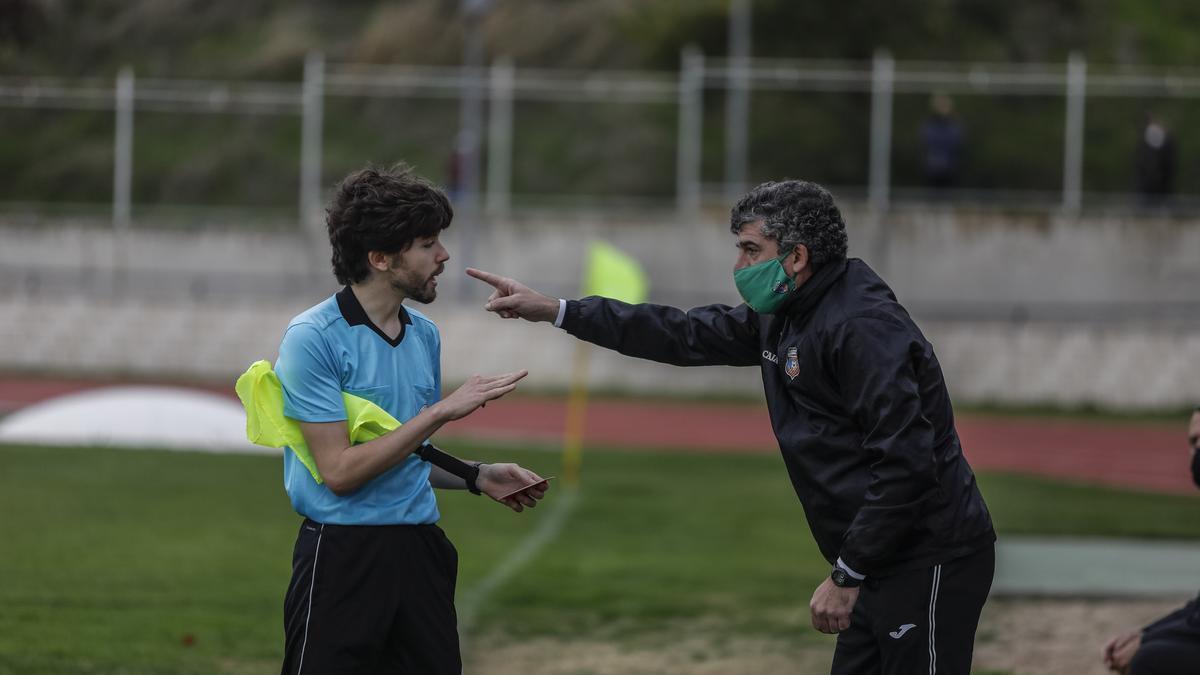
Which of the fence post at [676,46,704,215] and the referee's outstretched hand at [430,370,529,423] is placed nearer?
the referee's outstretched hand at [430,370,529,423]

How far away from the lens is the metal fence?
24.0m

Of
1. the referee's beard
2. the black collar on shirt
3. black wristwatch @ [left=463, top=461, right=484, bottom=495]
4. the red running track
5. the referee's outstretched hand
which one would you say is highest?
the referee's beard

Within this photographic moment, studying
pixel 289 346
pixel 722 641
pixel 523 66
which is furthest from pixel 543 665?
pixel 523 66

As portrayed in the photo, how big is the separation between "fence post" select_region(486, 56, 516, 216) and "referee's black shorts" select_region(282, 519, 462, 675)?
20.9 m

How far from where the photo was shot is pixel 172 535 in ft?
37.4

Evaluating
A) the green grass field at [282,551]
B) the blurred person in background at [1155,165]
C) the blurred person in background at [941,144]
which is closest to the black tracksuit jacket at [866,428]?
the green grass field at [282,551]

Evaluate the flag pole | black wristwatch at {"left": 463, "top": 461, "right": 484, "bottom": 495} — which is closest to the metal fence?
the flag pole

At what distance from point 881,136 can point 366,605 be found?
68.1ft

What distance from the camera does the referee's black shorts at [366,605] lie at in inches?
173

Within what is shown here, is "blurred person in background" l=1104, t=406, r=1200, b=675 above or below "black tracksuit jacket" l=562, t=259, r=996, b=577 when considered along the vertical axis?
below

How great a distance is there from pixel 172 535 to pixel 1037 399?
1546cm

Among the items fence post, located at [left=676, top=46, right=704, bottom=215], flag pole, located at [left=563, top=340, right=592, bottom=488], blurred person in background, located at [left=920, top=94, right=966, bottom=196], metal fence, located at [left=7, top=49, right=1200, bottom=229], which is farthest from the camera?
fence post, located at [left=676, top=46, right=704, bottom=215]

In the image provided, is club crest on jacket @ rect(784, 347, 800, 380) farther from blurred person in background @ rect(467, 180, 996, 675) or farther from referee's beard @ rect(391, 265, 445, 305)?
referee's beard @ rect(391, 265, 445, 305)

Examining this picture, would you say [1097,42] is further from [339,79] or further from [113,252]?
[113,252]
